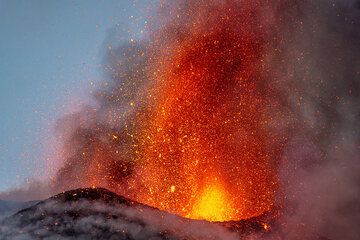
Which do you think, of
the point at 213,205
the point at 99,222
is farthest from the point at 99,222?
the point at 213,205

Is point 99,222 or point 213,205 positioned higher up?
point 213,205

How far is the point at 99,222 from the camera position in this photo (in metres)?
14.3

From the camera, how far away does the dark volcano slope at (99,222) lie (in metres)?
13.8

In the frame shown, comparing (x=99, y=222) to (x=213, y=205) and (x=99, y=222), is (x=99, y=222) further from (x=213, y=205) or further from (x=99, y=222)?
(x=213, y=205)

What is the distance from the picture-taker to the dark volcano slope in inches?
543

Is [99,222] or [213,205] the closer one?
[99,222]

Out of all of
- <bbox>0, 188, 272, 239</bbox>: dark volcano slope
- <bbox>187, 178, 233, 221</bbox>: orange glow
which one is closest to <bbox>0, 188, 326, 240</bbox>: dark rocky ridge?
<bbox>0, 188, 272, 239</bbox>: dark volcano slope

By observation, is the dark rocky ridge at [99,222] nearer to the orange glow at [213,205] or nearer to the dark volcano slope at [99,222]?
the dark volcano slope at [99,222]

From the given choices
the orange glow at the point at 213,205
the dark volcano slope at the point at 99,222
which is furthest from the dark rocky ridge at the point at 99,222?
the orange glow at the point at 213,205

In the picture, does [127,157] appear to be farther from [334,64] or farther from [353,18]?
[353,18]

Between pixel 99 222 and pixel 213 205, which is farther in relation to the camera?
pixel 213 205

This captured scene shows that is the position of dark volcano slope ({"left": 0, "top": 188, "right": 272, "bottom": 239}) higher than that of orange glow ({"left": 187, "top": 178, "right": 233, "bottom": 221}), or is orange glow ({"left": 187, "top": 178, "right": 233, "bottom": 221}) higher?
orange glow ({"left": 187, "top": 178, "right": 233, "bottom": 221})

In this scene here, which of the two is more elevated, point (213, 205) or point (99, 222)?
point (213, 205)

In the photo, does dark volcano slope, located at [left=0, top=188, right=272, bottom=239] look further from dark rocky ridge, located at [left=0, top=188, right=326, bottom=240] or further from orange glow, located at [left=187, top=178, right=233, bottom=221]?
orange glow, located at [left=187, top=178, right=233, bottom=221]
